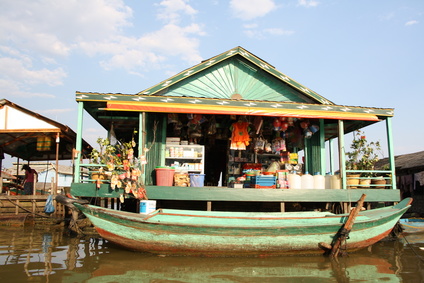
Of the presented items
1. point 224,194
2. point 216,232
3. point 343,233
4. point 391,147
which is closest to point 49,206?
point 224,194

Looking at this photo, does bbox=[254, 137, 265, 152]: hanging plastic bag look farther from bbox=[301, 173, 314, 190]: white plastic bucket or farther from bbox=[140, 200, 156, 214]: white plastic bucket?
bbox=[140, 200, 156, 214]: white plastic bucket

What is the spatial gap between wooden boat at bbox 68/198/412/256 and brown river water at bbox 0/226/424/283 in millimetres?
221

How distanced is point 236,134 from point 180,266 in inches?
196

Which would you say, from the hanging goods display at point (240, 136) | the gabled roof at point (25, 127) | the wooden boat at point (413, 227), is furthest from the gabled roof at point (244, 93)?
the wooden boat at point (413, 227)

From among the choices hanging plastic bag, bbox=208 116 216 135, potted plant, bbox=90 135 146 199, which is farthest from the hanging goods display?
potted plant, bbox=90 135 146 199

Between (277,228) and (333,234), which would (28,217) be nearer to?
(277,228)

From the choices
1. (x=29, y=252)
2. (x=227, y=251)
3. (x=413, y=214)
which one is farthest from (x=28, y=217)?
(x=413, y=214)

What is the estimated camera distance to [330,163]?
12.2 m

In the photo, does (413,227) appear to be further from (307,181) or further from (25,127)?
(25,127)

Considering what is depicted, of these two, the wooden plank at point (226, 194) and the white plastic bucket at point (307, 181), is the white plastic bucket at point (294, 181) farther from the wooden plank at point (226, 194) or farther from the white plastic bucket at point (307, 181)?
the wooden plank at point (226, 194)

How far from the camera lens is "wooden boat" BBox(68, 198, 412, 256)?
289 inches

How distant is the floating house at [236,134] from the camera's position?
912 cm

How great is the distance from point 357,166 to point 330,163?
154 centimetres

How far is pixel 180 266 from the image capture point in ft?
22.3
